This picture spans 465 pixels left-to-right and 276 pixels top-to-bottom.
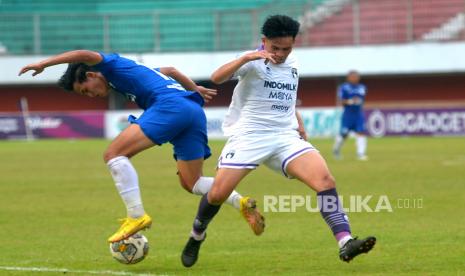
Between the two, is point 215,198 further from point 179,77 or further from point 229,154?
point 179,77

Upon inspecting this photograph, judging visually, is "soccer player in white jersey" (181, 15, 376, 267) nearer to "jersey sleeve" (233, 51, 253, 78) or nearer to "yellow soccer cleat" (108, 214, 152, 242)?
"jersey sleeve" (233, 51, 253, 78)

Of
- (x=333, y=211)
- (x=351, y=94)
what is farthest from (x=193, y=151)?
(x=351, y=94)

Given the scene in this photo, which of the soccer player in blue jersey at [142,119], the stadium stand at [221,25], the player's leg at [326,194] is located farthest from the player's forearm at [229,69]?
the stadium stand at [221,25]

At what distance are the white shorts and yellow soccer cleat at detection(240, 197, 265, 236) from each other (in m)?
0.40

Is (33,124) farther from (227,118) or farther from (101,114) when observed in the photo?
(227,118)

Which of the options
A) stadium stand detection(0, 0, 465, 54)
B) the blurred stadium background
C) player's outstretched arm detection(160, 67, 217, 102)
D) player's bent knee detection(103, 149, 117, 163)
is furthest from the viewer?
stadium stand detection(0, 0, 465, 54)

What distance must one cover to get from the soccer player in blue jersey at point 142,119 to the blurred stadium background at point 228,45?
94.1ft

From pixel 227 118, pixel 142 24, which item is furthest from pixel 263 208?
pixel 142 24

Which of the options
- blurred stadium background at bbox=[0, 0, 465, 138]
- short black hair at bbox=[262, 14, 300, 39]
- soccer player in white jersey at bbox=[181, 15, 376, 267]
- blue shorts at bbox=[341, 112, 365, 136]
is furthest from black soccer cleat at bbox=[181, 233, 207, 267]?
blurred stadium background at bbox=[0, 0, 465, 138]

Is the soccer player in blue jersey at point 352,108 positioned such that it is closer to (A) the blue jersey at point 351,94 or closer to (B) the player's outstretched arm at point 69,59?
(A) the blue jersey at point 351,94

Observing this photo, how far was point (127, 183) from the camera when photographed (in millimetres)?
8797

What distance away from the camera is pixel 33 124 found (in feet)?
133

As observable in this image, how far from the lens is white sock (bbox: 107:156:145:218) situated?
8.74 metres

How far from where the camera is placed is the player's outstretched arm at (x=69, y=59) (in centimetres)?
859
